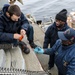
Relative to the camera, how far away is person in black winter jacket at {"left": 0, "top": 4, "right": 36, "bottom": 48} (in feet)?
14.5

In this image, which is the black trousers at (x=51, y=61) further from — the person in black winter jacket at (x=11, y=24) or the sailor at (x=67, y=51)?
the sailor at (x=67, y=51)

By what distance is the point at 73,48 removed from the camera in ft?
12.1

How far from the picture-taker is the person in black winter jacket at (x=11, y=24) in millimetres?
4410

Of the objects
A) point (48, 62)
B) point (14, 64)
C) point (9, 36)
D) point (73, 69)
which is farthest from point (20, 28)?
point (73, 69)

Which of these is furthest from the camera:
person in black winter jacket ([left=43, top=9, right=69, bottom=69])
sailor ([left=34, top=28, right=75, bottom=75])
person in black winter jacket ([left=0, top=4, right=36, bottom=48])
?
person in black winter jacket ([left=43, top=9, right=69, bottom=69])

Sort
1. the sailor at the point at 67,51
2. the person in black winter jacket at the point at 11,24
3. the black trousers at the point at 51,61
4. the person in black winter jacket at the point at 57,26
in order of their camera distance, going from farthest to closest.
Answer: the black trousers at the point at 51,61
the person in black winter jacket at the point at 57,26
the person in black winter jacket at the point at 11,24
the sailor at the point at 67,51

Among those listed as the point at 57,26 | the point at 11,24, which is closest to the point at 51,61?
the point at 57,26

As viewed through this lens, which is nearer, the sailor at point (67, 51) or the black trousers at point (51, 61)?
the sailor at point (67, 51)

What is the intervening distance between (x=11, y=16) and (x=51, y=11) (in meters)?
10.6

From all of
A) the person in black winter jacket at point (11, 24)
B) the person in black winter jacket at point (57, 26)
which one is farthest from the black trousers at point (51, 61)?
the person in black winter jacket at point (11, 24)

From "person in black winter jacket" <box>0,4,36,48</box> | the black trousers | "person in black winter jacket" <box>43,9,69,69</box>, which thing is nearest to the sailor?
"person in black winter jacket" <box>43,9,69,69</box>

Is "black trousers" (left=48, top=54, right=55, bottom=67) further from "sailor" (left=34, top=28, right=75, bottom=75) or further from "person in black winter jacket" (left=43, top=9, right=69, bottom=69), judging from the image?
"sailor" (left=34, top=28, right=75, bottom=75)

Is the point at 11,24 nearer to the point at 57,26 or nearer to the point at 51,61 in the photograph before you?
the point at 57,26

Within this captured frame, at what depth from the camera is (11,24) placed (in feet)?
15.5
